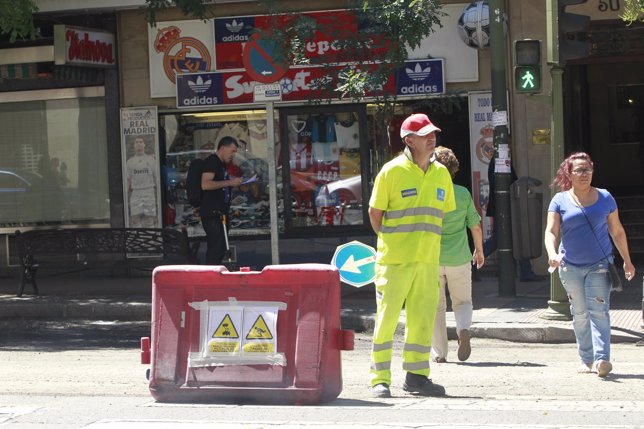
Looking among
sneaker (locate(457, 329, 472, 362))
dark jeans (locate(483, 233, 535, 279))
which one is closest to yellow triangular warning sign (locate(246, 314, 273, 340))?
sneaker (locate(457, 329, 472, 362))

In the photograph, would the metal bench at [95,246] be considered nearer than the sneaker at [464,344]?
No

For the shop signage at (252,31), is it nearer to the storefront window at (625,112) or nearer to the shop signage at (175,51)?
the shop signage at (175,51)

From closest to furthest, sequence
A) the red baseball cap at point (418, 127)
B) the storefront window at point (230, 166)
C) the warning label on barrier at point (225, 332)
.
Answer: the warning label on barrier at point (225, 332)
the red baseball cap at point (418, 127)
the storefront window at point (230, 166)

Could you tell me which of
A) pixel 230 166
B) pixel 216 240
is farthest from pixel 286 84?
pixel 216 240

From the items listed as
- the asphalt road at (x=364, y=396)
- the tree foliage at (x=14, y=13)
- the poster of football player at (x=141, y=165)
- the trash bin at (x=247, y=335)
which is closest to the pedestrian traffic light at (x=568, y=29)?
the asphalt road at (x=364, y=396)

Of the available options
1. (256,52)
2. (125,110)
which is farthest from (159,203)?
(256,52)

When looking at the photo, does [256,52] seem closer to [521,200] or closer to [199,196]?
[199,196]

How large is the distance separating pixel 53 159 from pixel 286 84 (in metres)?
4.02

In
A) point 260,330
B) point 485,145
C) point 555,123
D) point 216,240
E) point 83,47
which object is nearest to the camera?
point 260,330

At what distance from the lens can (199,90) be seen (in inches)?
652

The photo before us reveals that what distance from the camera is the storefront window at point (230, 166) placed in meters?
16.8

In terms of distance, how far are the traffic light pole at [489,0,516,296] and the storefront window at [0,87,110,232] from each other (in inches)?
269

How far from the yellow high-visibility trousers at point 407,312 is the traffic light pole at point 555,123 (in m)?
4.00

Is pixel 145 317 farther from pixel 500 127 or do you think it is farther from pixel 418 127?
pixel 418 127
